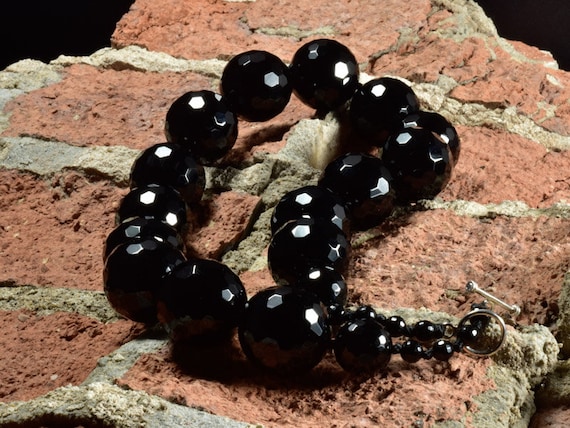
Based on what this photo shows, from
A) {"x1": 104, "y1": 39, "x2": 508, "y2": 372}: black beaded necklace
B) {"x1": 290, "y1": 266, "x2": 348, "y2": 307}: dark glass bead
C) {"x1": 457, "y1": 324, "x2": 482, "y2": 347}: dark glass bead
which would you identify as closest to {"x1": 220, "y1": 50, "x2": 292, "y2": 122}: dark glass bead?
{"x1": 104, "y1": 39, "x2": 508, "y2": 372}: black beaded necklace

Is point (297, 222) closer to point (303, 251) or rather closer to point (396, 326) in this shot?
point (303, 251)

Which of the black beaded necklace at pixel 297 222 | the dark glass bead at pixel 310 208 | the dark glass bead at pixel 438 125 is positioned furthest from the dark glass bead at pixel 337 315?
the dark glass bead at pixel 438 125

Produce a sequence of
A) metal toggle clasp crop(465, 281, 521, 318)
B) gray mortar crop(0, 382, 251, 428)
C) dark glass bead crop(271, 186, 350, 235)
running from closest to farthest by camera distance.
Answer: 1. gray mortar crop(0, 382, 251, 428)
2. metal toggle clasp crop(465, 281, 521, 318)
3. dark glass bead crop(271, 186, 350, 235)

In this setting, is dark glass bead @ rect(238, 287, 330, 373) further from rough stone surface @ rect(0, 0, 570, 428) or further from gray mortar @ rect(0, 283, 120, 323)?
gray mortar @ rect(0, 283, 120, 323)

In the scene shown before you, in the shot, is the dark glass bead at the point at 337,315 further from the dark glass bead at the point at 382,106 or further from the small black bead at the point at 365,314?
the dark glass bead at the point at 382,106

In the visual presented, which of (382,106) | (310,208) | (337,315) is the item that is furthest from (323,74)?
(337,315)

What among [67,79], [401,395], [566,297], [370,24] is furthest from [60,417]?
[370,24]
